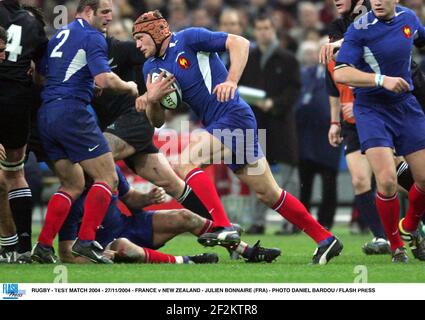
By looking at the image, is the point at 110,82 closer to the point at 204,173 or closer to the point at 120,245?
the point at 204,173

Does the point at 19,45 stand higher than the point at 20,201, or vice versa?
the point at 19,45

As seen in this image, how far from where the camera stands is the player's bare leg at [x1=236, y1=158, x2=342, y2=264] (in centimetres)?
886

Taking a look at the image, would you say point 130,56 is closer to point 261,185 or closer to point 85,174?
point 85,174

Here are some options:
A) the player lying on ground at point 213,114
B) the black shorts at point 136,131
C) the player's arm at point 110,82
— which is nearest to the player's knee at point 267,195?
the player lying on ground at point 213,114

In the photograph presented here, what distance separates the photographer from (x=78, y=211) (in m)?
9.70

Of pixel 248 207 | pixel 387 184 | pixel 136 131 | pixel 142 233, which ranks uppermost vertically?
pixel 387 184

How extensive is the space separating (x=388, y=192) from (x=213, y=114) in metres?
1.57

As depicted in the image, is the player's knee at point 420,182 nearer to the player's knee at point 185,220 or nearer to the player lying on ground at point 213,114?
the player lying on ground at point 213,114

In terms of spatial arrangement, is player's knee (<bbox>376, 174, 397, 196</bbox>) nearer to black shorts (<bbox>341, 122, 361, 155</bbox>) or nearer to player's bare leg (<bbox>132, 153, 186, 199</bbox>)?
black shorts (<bbox>341, 122, 361, 155</bbox>)

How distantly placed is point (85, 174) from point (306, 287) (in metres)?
3.35

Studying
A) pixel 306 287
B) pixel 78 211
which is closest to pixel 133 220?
pixel 78 211

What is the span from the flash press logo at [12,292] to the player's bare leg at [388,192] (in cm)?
314

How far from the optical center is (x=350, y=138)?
11.1 metres

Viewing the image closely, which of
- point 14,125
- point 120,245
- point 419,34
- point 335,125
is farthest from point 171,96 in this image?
point 335,125
